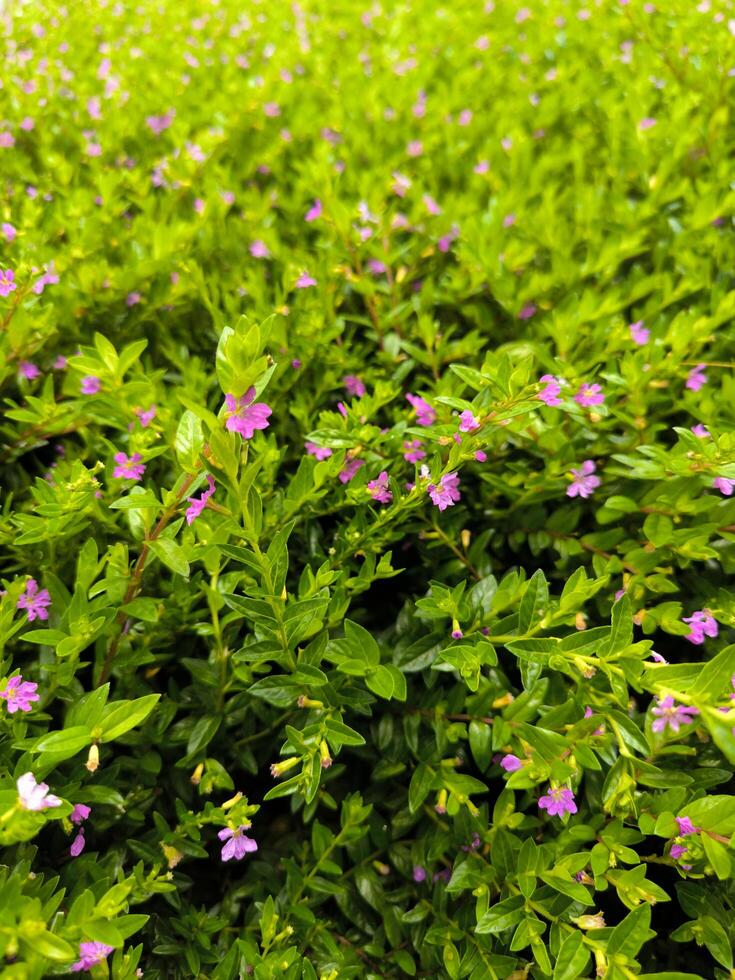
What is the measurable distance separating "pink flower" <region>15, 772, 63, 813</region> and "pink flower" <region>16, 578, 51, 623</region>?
525 mm

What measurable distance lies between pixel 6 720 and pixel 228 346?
2.64 feet

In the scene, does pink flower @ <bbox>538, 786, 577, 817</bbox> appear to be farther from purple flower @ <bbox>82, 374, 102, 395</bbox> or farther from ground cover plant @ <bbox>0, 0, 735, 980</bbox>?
purple flower @ <bbox>82, 374, 102, 395</bbox>

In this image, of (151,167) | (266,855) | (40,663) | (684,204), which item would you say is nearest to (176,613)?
(40,663)

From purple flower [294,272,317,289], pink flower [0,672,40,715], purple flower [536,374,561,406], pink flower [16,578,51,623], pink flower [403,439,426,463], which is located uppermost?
purple flower [294,272,317,289]

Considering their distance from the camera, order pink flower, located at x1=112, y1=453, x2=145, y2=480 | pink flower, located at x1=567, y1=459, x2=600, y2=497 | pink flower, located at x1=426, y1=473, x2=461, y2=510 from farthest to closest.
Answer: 1. pink flower, located at x1=567, y1=459, x2=600, y2=497
2. pink flower, located at x1=112, y1=453, x2=145, y2=480
3. pink flower, located at x1=426, y1=473, x2=461, y2=510

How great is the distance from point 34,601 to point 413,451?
866mm

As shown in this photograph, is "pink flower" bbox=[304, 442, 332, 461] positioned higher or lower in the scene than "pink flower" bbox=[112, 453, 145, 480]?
lower

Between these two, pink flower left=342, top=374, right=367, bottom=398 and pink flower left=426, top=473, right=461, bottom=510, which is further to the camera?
pink flower left=342, top=374, right=367, bottom=398

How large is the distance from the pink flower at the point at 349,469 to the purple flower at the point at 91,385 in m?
0.63

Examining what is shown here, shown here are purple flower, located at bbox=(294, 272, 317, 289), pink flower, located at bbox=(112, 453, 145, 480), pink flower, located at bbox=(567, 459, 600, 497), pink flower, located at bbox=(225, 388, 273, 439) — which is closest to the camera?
pink flower, located at bbox=(225, 388, 273, 439)

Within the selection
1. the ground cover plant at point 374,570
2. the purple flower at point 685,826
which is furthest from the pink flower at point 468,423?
the purple flower at point 685,826

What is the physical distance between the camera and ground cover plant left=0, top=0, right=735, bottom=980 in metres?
1.24

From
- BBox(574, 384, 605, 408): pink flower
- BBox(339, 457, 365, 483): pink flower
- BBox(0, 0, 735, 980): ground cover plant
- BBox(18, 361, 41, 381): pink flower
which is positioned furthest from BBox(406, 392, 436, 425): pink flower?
BBox(18, 361, 41, 381): pink flower

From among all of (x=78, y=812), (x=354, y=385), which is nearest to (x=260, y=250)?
(x=354, y=385)
